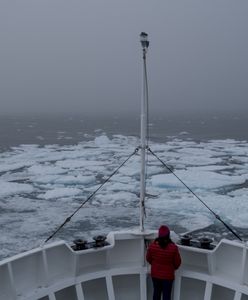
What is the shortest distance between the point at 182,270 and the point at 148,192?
10627 mm

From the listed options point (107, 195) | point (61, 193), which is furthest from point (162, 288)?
point (61, 193)

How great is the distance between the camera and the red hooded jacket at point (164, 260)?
3422 mm

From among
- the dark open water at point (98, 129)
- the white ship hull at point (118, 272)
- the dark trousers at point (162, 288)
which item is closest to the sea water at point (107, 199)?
the white ship hull at point (118, 272)

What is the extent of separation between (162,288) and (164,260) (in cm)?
29

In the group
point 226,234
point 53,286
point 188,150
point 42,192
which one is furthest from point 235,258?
point 188,150

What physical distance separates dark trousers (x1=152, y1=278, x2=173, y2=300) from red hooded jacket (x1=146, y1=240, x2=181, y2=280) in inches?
2.0

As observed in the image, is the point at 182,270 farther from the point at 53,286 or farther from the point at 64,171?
the point at 64,171

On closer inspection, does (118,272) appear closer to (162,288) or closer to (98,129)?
(162,288)

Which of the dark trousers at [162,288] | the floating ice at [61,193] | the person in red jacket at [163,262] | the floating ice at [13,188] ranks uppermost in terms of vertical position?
the person in red jacket at [163,262]

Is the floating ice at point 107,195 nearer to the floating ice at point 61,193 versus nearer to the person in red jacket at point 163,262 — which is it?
the floating ice at point 61,193

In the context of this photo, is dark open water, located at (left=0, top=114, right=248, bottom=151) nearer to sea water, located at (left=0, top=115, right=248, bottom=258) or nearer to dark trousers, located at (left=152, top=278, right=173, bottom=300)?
sea water, located at (left=0, top=115, right=248, bottom=258)

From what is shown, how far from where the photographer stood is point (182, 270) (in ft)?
12.4

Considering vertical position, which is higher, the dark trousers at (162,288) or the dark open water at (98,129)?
the dark trousers at (162,288)

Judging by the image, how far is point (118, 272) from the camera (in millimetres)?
3775
